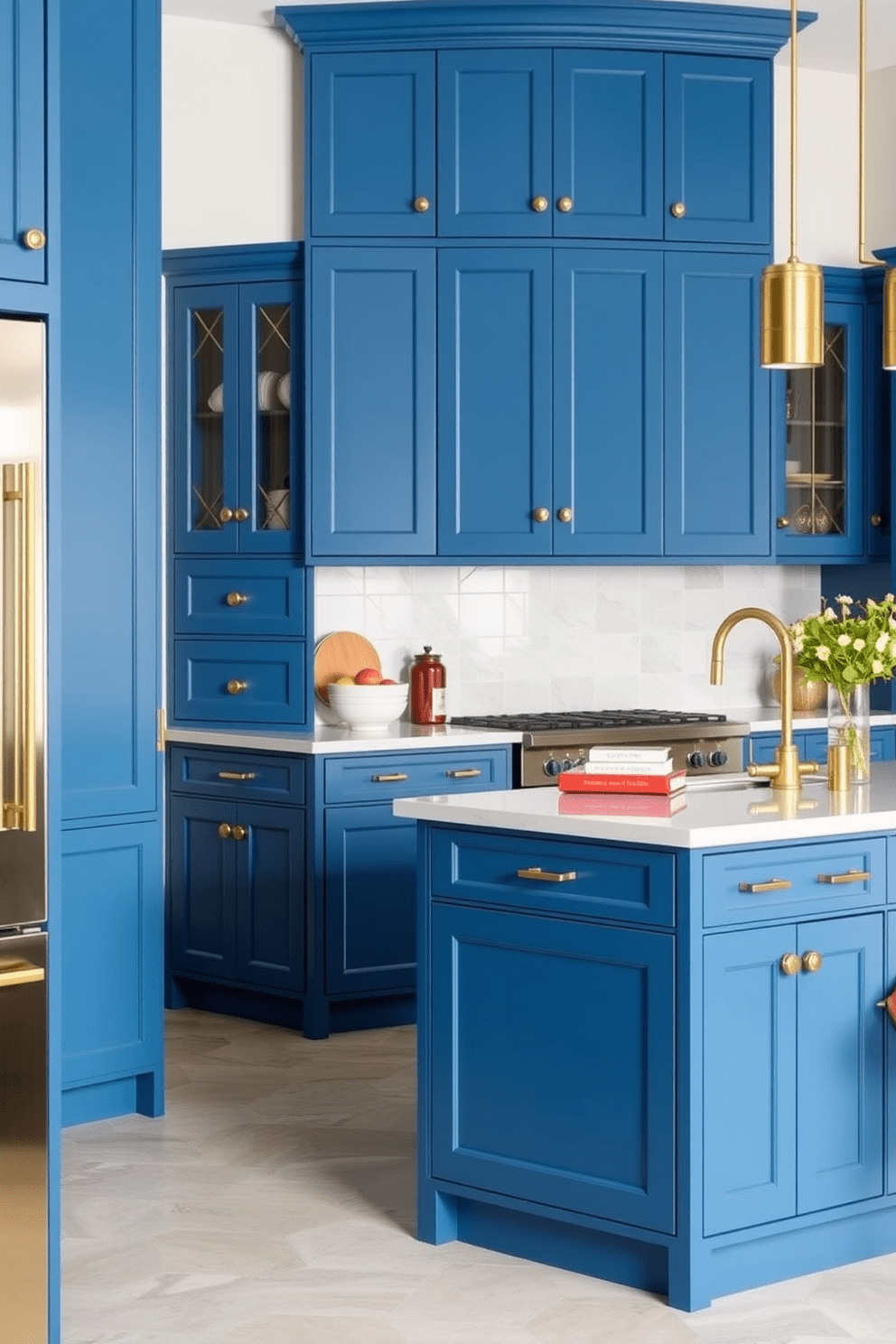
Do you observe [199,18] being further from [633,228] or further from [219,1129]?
[219,1129]

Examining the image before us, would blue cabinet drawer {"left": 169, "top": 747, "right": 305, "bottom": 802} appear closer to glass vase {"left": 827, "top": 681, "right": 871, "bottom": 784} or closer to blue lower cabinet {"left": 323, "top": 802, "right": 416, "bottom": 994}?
blue lower cabinet {"left": 323, "top": 802, "right": 416, "bottom": 994}

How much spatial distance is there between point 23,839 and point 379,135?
11.2 feet

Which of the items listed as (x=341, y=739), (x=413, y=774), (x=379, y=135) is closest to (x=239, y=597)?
(x=341, y=739)

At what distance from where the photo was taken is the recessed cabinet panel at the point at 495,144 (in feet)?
19.1

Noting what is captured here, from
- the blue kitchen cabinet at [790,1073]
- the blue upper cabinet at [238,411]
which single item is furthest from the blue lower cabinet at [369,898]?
the blue kitchen cabinet at [790,1073]

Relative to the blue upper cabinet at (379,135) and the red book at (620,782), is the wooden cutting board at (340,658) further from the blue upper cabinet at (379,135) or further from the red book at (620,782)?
the red book at (620,782)

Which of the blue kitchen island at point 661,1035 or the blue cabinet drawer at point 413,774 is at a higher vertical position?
the blue cabinet drawer at point 413,774

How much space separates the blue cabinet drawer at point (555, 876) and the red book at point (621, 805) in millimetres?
79

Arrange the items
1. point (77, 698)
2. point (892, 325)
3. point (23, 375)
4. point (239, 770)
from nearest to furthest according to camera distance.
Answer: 1. point (23, 375)
2. point (892, 325)
3. point (77, 698)
4. point (239, 770)

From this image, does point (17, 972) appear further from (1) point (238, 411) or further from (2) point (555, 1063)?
(1) point (238, 411)

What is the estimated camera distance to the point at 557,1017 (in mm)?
3609

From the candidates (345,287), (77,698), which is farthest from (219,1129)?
(345,287)

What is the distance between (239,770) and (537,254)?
188 cm

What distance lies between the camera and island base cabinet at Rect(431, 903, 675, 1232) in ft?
11.4
